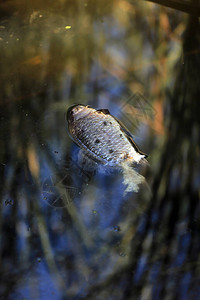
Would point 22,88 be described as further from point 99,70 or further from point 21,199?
point 21,199

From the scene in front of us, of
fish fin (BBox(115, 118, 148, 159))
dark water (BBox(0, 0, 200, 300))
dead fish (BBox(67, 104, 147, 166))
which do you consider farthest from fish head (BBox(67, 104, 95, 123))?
fish fin (BBox(115, 118, 148, 159))

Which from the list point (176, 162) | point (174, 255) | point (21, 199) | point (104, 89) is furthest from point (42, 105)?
point (174, 255)

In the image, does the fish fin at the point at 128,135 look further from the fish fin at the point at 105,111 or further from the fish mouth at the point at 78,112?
the fish mouth at the point at 78,112

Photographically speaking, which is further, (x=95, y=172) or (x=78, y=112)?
(x=78, y=112)

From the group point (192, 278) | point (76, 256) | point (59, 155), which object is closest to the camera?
point (192, 278)

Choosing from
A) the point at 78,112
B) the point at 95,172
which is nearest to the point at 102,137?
the point at 95,172

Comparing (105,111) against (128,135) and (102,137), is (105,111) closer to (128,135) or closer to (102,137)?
(128,135)

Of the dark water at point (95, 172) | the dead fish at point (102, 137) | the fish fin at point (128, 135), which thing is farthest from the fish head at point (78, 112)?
the fish fin at point (128, 135)
